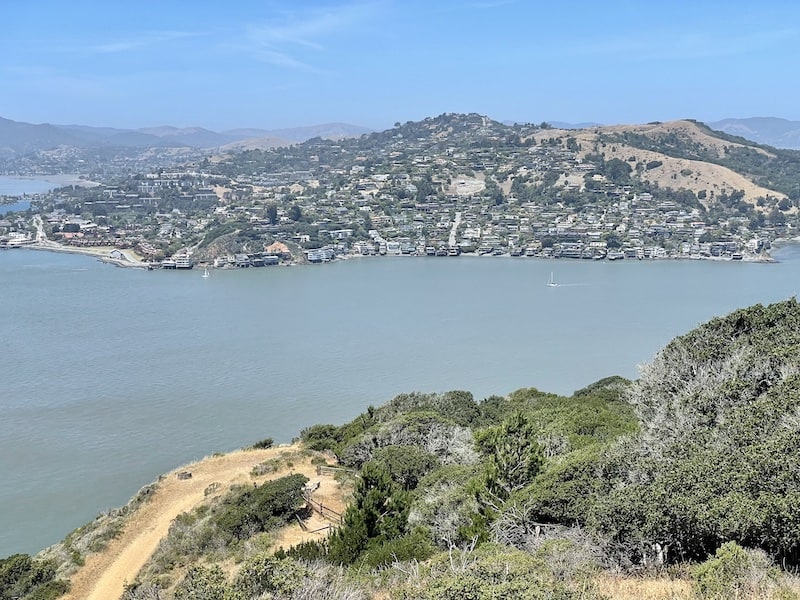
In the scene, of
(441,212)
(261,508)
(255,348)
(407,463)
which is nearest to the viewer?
(261,508)

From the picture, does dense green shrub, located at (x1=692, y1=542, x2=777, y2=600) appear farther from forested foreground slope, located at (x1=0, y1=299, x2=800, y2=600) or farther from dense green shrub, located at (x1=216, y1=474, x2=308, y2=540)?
dense green shrub, located at (x1=216, y1=474, x2=308, y2=540)

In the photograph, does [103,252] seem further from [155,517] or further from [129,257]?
[155,517]

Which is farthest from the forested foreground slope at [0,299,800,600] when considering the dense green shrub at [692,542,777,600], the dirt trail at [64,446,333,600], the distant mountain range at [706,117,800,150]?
the distant mountain range at [706,117,800,150]

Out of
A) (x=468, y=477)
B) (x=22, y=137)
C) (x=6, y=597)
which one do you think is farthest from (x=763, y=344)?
(x=22, y=137)

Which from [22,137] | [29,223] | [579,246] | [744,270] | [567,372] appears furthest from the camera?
[22,137]

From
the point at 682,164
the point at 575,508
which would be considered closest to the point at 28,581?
the point at 575,508

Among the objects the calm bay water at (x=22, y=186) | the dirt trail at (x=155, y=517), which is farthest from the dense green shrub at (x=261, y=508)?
the calm bay water at (x=22, y=186)

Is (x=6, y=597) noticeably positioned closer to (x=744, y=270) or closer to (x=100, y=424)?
(x=100, y=424)
